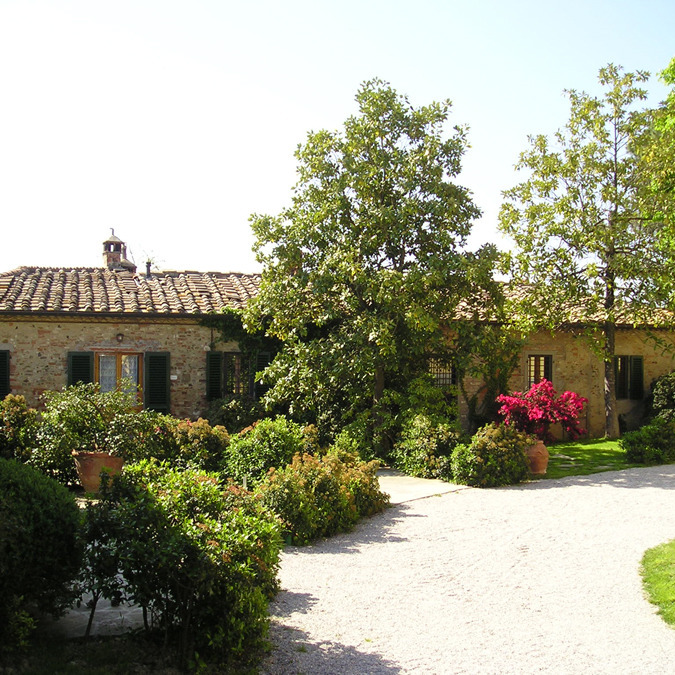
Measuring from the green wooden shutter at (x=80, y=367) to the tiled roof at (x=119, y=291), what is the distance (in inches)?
40.9

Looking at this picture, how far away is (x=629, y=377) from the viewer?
2062 centimetres

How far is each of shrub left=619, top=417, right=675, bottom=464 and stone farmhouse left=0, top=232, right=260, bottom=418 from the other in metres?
8.96

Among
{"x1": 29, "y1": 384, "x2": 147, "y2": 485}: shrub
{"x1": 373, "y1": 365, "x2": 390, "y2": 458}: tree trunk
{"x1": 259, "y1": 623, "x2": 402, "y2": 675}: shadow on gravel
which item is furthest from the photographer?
{"x1": 373, "y1": 365, "x2": 390, "y2": 458}: tree trunk

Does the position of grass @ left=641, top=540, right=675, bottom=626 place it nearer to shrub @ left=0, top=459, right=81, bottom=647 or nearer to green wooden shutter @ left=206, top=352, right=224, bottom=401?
shrub @ left=0, top=459, right=81, bottom=647

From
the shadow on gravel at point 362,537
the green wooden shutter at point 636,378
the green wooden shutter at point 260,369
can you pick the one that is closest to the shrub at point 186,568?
the shadow on gravel at point 362,537

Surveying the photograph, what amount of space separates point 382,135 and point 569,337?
866 cm

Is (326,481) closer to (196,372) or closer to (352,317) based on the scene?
(352,317)

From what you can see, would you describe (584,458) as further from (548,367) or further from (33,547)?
(33,547)

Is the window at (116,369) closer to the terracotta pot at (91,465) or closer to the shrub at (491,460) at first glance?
the terracotta pot at (91,465)

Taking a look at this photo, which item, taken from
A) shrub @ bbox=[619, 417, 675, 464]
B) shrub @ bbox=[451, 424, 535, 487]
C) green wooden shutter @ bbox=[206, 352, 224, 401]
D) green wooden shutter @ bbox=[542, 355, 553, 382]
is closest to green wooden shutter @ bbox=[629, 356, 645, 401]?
green wooden shutter @ bbox=[542, 355, 553, 382]

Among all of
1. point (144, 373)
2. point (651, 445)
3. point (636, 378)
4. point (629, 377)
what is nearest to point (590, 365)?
point (629, 377)

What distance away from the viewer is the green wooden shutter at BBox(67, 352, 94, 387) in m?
15.5

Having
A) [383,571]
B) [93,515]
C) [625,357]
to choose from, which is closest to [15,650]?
[93,515]

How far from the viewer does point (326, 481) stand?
8.92 m
